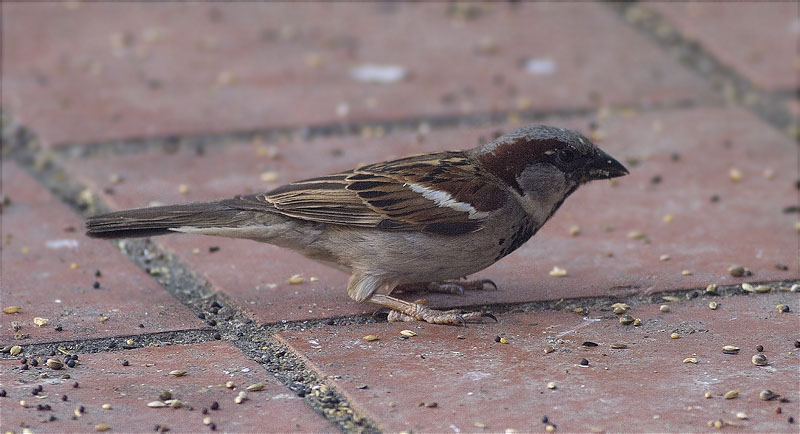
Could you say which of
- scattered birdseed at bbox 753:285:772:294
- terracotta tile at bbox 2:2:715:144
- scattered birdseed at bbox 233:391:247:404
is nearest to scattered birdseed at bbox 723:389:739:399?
scattered birdseed at bbox 753:285:772:294

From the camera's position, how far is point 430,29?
6.21 m

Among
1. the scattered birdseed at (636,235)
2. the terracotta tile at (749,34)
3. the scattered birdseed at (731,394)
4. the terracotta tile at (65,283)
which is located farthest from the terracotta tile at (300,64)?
the scattered birdseed at (731,394)

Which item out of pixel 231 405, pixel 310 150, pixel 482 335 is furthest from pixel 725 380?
pixel 310 150

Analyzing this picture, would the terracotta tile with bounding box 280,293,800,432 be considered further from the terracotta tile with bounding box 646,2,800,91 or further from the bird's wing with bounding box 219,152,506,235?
the terracotta tile with bounding box 646,2,800,91

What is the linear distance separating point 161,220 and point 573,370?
1.39 meters

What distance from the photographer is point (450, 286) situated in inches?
158

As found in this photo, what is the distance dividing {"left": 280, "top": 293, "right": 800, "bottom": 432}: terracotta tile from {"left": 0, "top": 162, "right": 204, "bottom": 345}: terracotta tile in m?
0.47

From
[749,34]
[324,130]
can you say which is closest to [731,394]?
[324,130]

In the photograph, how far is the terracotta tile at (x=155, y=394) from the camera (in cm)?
280

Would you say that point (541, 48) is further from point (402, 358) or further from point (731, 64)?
point (402, 358)

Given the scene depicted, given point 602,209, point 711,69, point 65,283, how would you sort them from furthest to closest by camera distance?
point 711,69, point 602,209, point 65,283

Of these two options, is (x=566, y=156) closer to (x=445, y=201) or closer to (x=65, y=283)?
(x=445, y=201)

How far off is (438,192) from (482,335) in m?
0.58

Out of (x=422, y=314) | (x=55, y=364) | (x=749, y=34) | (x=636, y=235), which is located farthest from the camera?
(x=749, y=34)
